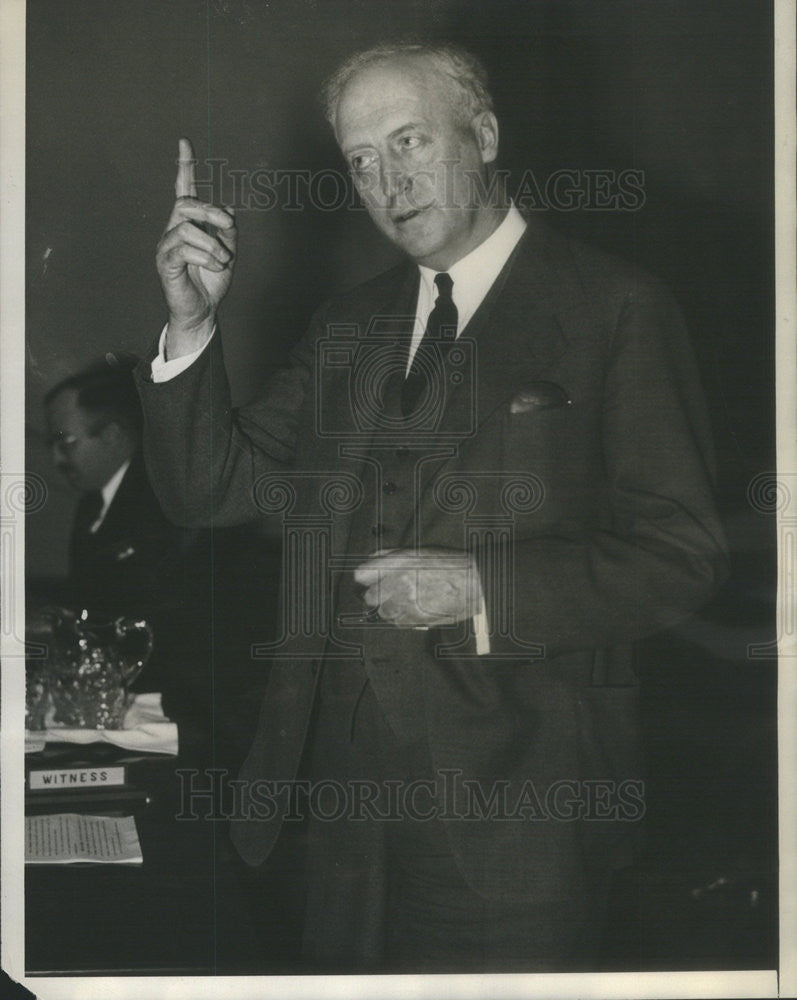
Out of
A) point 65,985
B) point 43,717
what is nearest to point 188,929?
point 65,985

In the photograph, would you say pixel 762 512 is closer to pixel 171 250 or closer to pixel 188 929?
pixel 171 250

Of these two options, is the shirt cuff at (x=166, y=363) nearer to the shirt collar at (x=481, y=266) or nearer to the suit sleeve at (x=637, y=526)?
the shirt collar at (x=481, y=266)

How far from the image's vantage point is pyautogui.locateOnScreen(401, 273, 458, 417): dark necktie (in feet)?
6.94

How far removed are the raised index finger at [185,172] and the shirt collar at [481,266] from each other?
46 cm

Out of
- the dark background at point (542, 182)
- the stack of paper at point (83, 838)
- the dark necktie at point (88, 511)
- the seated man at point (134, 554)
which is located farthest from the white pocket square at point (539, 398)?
the stack of paper at point (83, 838)

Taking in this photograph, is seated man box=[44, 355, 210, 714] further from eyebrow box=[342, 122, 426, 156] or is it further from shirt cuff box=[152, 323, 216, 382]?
eyebrow box=[342, 122, 426, 156]

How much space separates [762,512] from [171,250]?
1.21m

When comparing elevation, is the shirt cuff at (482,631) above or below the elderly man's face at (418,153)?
below

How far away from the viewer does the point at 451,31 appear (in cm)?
213

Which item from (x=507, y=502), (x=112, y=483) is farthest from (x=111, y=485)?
(x=507, y=502)

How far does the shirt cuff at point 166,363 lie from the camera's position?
2.13 m

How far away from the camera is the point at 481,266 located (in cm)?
213

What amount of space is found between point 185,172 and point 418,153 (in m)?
0.43

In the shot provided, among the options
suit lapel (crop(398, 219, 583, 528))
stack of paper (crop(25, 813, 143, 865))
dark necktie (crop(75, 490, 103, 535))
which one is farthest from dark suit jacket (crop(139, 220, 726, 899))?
stack of paper (crop(25, 813, 143, 865))
